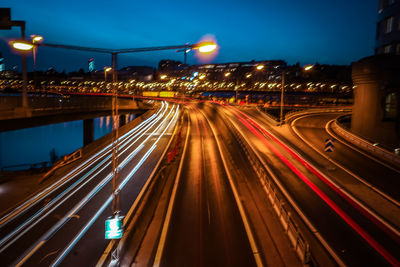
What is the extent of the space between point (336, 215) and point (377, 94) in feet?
70.8

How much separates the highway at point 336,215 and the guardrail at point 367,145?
219cm

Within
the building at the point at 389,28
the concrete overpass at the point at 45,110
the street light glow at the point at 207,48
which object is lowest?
the concrete overpass at the point at 45,110

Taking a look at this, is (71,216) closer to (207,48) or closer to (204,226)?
(204,226)

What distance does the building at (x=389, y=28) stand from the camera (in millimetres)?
39000

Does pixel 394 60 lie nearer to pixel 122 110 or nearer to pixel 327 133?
pixel 327 133

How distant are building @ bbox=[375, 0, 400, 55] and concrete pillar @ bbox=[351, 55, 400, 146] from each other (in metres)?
14.8

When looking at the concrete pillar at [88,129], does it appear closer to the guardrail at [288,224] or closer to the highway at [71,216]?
the highway at [71,216]

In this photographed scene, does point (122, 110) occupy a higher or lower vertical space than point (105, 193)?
higher

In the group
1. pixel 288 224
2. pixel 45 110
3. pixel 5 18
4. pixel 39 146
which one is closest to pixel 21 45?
pixel 288 224

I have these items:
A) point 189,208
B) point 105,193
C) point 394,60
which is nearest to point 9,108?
point 105,193

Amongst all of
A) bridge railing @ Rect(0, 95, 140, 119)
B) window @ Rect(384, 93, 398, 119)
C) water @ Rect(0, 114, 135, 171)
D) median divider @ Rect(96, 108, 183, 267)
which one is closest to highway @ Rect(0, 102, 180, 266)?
median divider @ Rect(96, 108, 183, 267)

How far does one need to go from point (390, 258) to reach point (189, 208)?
851 cm

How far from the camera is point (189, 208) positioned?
13.7m

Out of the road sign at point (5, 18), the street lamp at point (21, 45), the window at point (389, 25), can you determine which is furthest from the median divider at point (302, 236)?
the window at point (389, 25)
